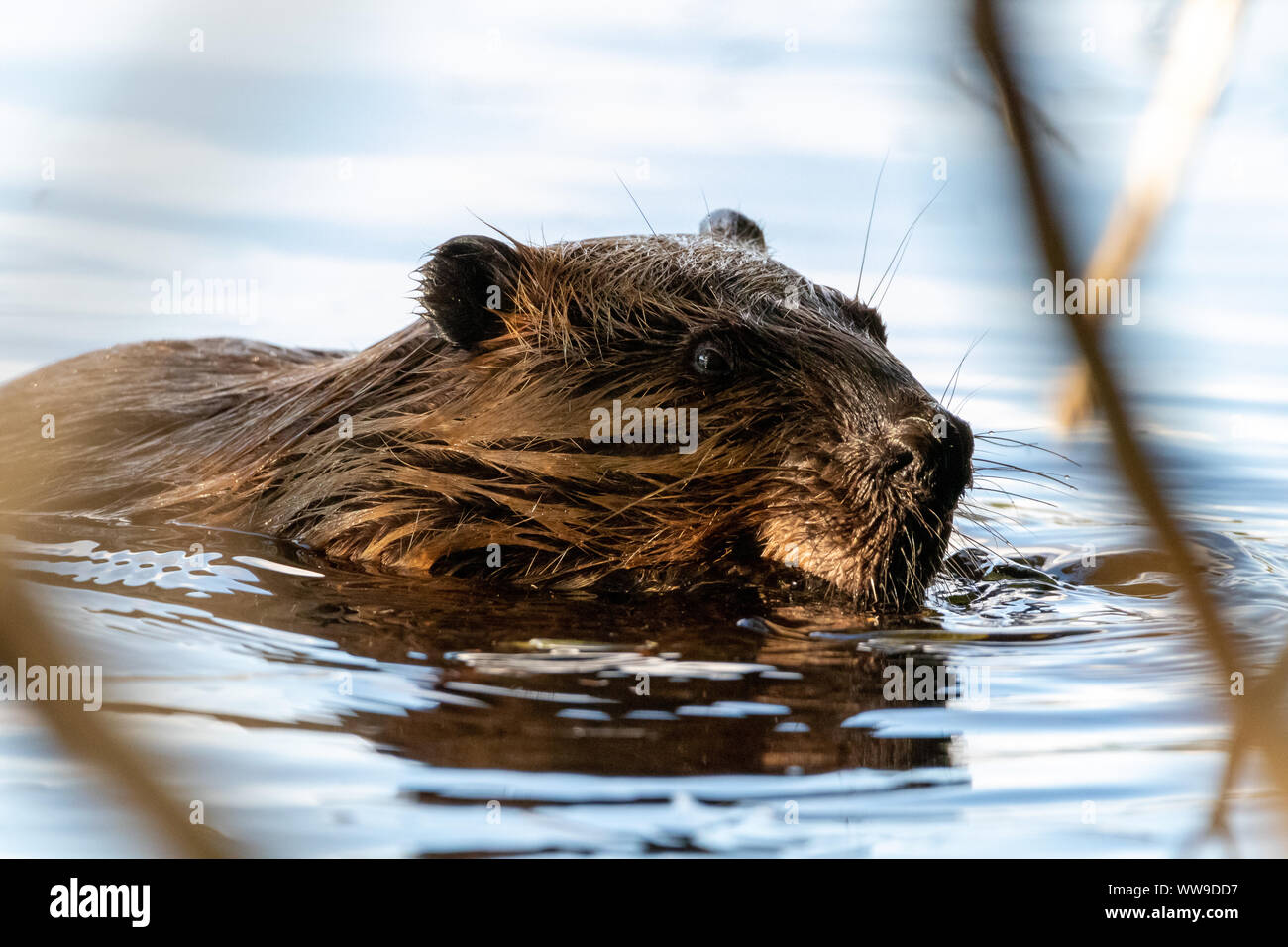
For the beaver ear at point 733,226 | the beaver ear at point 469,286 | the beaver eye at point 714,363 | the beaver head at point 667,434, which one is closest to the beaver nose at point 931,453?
the beaver head at point 667,434

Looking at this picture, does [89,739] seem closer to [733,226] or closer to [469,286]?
[469,286]

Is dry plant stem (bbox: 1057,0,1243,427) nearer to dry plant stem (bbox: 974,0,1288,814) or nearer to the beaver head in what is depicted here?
dry plant stem (bbox: 974,0,1288,814)

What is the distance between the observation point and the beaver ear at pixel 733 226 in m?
6.54

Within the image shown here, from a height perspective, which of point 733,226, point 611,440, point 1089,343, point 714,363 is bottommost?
point 1089,343

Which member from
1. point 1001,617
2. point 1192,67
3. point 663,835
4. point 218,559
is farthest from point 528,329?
point 1192,67

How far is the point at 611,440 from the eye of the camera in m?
5.03

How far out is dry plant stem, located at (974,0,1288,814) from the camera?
96cm

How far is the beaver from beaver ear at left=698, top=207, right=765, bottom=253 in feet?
3.03

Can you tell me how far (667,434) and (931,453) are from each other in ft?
3.07

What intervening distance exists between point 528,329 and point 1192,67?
4.30m

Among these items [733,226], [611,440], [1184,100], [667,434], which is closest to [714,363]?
[667,434]

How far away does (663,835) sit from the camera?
9.26ft

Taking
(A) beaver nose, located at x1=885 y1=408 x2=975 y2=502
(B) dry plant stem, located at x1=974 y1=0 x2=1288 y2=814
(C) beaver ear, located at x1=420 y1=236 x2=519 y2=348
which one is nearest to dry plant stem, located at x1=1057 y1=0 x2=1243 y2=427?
(B) dry plant stem, located at x1=974 y1=0 x2=1288 y2=814

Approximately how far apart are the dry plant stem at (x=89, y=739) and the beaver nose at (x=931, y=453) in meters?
3.93
